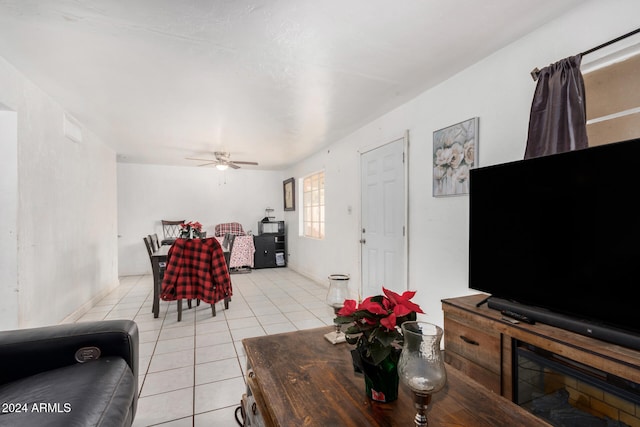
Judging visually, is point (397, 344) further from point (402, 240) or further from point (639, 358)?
point (402, 240)

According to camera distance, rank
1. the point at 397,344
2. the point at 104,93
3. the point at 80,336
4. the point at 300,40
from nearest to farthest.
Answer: the point at 397,344 → the point at 80,336 → the point at 300,40 → the point at 104,93

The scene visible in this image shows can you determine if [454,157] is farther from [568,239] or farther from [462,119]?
[568,239]

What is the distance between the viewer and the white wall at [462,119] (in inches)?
62.9

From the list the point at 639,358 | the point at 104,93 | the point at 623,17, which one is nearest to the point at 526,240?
the point at 639,358

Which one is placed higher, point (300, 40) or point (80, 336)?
point (300, 40)

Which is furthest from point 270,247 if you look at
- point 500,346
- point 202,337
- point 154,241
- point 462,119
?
point 500,346

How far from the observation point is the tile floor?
1.83 metres

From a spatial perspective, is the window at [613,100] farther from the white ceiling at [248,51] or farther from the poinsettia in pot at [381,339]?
the poinsettia in pot at [381,339]

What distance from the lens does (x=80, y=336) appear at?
1375mm

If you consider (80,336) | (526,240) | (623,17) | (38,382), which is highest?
(623,17)

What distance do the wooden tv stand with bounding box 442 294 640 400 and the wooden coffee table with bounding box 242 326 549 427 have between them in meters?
0.43

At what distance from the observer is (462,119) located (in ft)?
7.65

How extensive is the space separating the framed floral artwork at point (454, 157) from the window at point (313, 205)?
292 centimetres

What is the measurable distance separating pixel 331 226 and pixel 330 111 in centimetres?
204
